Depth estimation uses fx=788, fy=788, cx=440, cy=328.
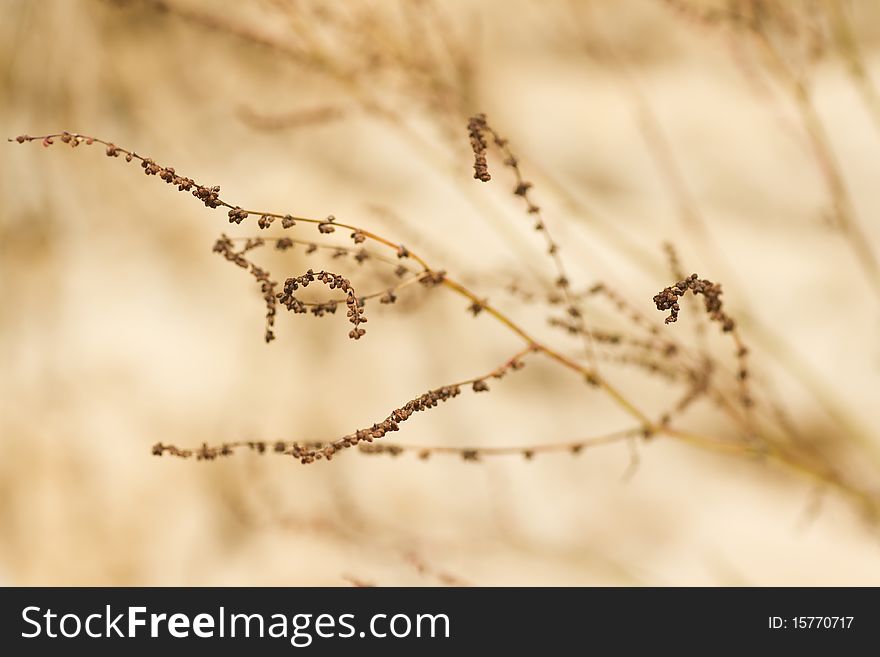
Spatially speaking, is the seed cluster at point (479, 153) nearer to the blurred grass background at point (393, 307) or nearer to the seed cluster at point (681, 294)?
the seed cluster at point (681, 294)

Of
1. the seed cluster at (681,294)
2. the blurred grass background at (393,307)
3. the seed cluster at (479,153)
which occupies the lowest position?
the seed cluster at (681,294)

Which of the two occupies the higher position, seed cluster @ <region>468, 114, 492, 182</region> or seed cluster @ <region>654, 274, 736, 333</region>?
seed cluster @ <region>468, 114, 492, 182</region>

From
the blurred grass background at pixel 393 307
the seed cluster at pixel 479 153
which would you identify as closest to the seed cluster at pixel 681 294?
the seed cluster at pixel 479 153

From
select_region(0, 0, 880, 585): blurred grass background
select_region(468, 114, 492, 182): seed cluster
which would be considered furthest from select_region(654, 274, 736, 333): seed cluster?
select_region(0, 0, 880, 585): blurred grass background

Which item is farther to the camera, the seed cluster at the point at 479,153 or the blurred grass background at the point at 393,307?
the blurred grass background at the point at 393,307

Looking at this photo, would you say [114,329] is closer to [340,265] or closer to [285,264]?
[285,264]

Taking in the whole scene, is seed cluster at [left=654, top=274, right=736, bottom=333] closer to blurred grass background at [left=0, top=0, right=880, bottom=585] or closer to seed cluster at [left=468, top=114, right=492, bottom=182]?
seed cluster at [left=468, top=114, right=492, bottom=182]

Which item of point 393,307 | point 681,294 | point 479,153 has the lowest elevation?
point 681,294

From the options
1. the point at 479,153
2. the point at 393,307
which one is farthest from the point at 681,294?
the point at 393,307

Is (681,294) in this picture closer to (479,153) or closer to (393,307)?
(479,153)

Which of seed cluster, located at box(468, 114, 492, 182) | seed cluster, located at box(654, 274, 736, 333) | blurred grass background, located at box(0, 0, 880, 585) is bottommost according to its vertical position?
seed cluster, located at box(654, 274, 736, 333)
